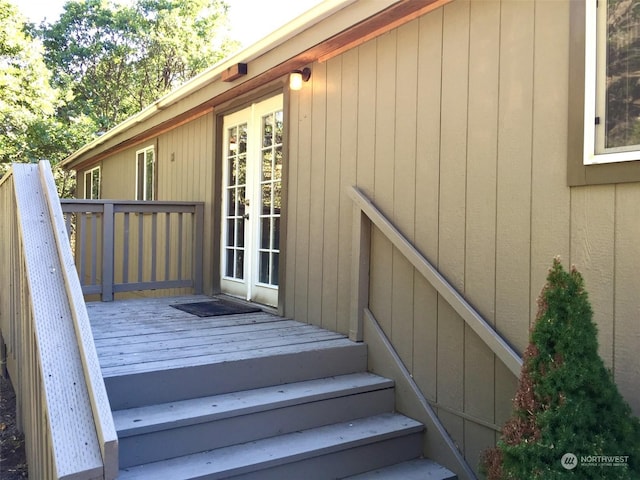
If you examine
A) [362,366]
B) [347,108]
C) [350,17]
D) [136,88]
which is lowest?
[362,366]

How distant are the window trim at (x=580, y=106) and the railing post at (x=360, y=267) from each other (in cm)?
131

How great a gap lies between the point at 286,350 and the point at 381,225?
0.87 meters

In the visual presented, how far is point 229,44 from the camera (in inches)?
682

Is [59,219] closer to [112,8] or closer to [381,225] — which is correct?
[381,225]

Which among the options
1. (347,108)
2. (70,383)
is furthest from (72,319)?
(347,108)

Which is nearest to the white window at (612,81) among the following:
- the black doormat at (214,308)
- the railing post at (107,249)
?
the black doormat at (214,308)

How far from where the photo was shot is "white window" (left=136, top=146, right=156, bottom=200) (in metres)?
7.00

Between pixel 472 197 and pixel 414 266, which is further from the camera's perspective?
pixel 414 266

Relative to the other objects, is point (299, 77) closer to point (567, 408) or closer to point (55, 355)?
point (55, 355)

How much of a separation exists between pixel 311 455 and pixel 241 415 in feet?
1.19

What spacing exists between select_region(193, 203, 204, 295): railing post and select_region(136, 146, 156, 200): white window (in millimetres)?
1806

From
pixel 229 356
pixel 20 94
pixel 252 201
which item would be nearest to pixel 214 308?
pixel 252 201

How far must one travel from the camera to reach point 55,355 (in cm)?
182

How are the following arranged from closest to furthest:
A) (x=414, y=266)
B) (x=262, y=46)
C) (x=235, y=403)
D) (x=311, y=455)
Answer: (x=311, y=455) < (x=235, y=403) < (x=414, y=266) < (x=262, y=46)
